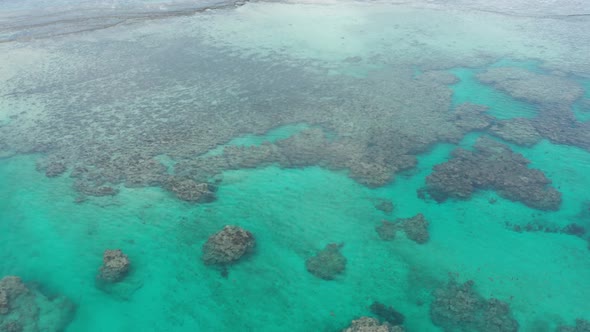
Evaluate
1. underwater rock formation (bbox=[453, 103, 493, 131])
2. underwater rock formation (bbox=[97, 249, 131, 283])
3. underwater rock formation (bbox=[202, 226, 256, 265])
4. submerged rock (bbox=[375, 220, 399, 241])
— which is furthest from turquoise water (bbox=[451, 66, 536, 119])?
underwater rock formation (bbox=[97, 249, 131, 283])

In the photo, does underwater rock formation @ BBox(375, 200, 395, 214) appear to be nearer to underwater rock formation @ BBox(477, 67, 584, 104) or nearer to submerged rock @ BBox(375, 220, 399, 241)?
submerged rock @ BBox(375, 220, 399, 241)

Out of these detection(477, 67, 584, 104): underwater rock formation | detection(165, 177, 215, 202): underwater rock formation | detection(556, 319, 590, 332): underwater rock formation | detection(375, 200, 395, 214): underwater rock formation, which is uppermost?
detection(477, 67, 584, 104): underwater rock formation

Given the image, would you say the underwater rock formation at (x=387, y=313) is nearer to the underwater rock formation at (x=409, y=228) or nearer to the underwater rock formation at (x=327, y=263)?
the underwater rock formation at (x=327, y=263)

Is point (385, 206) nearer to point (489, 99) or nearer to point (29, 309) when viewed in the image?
point (489, 99)

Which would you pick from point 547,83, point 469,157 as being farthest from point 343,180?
point 547,83

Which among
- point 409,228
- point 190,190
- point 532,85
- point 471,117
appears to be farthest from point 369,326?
point 532,85
